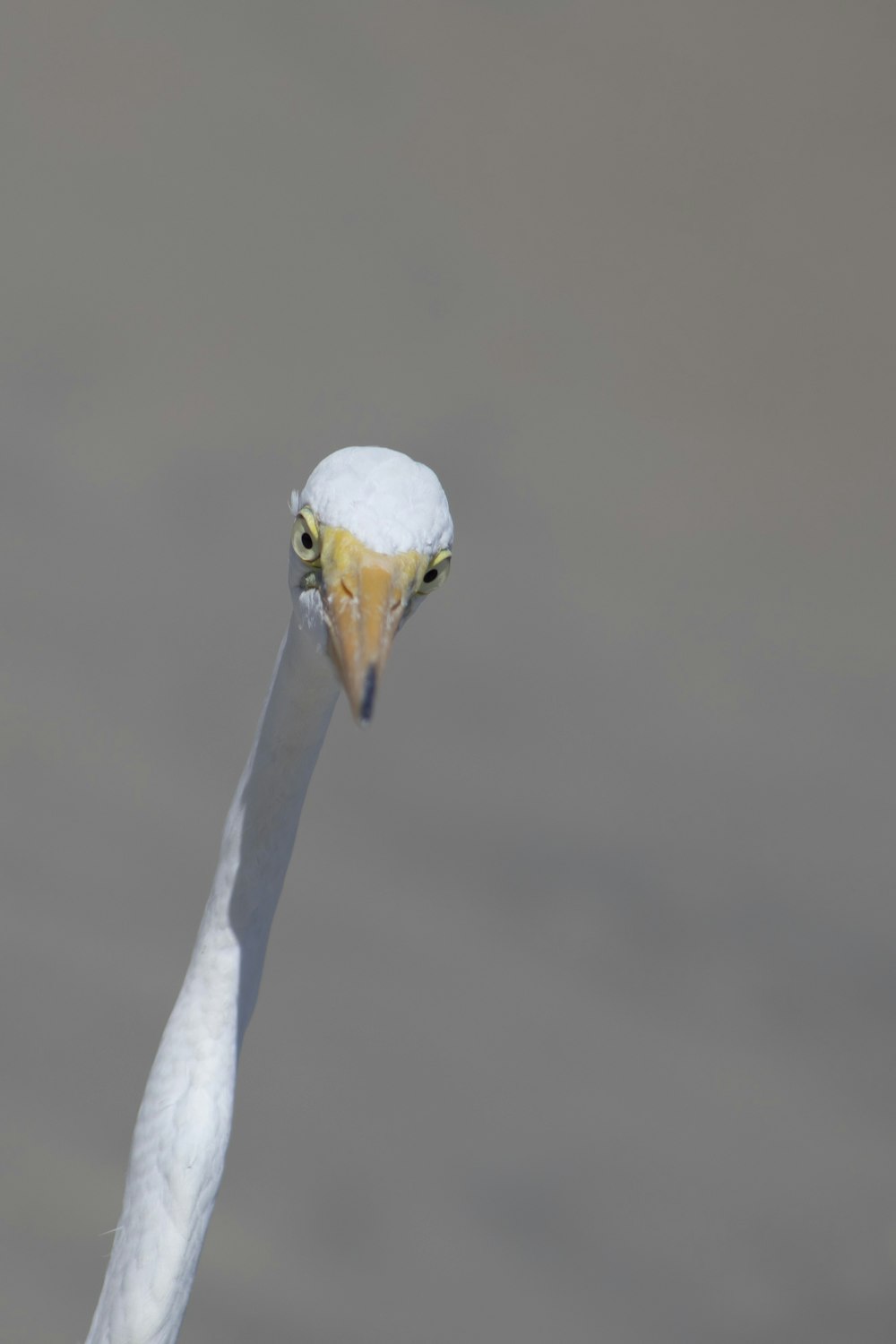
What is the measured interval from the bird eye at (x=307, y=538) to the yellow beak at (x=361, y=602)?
3 centimetres

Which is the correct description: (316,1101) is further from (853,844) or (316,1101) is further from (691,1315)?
(853,844)

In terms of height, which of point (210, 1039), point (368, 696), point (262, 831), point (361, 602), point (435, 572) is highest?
point (435, 572)

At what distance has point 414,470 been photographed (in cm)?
254

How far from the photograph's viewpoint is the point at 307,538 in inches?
99.2

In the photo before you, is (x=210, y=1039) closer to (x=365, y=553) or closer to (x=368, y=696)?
(x=368, y=696)

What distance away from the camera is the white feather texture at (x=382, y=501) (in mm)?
2447

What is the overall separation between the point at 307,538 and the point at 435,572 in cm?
23

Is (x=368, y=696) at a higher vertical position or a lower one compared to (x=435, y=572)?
lower

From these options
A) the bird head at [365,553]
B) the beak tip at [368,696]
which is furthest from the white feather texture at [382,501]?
the beak tip at [368,696]

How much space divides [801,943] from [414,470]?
5115 mm

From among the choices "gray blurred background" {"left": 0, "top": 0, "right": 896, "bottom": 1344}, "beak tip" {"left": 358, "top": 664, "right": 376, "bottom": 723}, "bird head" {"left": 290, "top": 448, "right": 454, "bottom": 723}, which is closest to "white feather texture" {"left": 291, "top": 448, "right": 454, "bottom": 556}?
"bird head" {"left": 290, "top": 448, "right": 454, "bottom": 723}

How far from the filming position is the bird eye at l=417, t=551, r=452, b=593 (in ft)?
8.27

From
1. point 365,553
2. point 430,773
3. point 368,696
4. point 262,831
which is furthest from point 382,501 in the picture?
point 430,773

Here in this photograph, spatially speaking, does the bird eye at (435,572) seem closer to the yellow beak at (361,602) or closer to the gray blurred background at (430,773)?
the yellow beak at (361,602)
